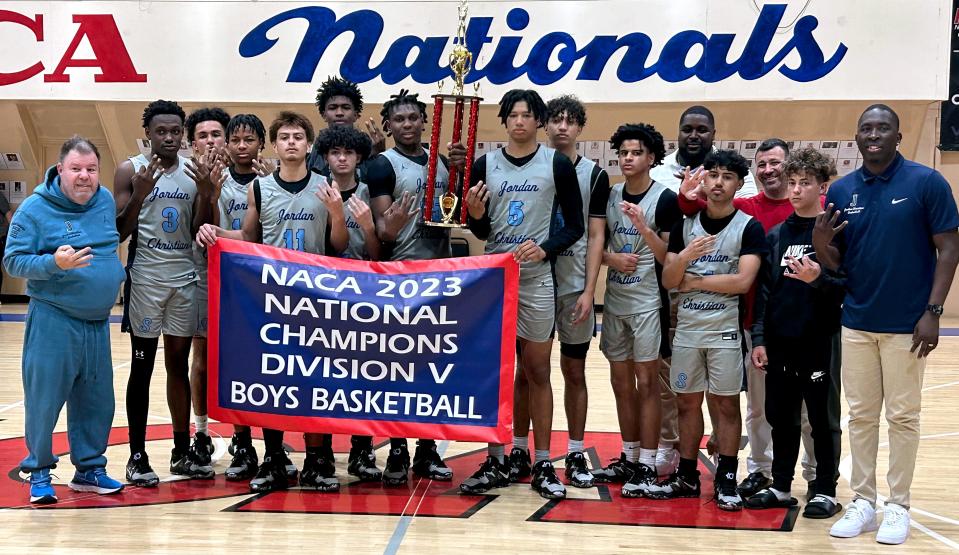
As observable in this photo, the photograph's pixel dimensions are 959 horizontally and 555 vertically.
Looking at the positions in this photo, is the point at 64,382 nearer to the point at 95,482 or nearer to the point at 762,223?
the point at 95,482

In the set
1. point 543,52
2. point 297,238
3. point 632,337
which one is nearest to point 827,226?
point 632,337

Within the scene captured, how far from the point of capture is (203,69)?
1127 cm

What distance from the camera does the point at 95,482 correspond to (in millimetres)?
4938

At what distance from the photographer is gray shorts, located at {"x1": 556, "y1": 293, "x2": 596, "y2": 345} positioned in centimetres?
514

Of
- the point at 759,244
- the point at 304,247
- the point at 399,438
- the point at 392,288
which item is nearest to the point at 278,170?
the point at 304,247

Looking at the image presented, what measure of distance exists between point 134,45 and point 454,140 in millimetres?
7621

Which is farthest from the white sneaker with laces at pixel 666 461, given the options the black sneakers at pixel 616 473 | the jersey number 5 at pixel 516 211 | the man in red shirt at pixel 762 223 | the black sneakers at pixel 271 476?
the black sneakers at pixel 271 476

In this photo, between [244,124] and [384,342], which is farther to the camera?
[244,124]

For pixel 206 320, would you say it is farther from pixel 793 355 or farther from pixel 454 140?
pixel 793 355

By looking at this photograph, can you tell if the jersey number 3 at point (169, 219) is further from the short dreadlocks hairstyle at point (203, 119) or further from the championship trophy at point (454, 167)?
the championship trophy at point (454, 167)

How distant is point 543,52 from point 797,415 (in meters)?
6.92

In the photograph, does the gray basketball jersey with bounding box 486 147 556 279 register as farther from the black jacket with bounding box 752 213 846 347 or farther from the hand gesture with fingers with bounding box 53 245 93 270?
the hand gesture with fingers with bounding box 53 245 93 270

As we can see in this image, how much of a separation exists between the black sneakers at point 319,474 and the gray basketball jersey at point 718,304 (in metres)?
1.86

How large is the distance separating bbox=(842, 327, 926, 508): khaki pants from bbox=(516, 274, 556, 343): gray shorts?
1390 millimetres
